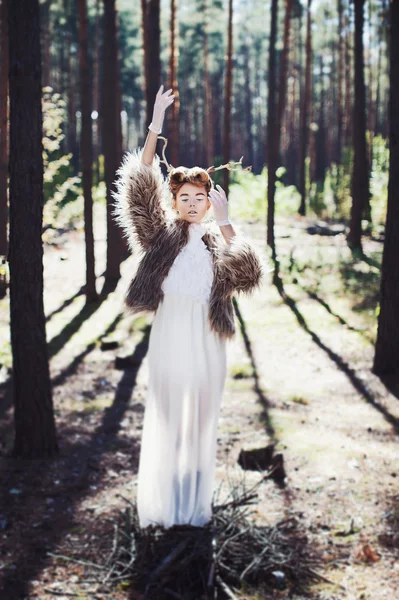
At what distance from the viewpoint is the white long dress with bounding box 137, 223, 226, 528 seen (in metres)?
3.78

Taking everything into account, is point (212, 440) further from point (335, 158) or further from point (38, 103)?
point (335, 158)

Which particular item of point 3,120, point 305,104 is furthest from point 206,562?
point 305,104

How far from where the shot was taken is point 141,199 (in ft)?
12.4

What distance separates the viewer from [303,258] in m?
15.9

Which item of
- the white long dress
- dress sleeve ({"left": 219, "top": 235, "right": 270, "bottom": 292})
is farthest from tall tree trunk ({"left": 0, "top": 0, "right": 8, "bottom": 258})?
dress sleeve ({"left": 219, "top": 235, "right": 270, "bottom": 292})

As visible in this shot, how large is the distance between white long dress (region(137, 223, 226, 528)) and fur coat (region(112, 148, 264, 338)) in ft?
0.18

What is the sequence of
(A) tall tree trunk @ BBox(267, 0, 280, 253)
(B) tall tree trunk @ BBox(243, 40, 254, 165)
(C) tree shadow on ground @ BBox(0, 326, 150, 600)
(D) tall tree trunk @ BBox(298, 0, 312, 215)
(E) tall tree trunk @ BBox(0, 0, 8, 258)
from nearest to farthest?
(C) tree shadow on ground @ BBox(0, 326, 150, 600) < (E) tall tree trunk @ BBox(0, 0, 8, 258) < (A) tall tree trunk @ BBox(267, 0, 280, 253) < (D) tall tree trunk @ BBox(298, 0, 312, 215) < (B) tall tree trunk @ BBox(243, 40, 254, 165)

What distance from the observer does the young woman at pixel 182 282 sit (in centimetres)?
370

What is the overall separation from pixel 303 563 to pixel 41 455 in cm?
279

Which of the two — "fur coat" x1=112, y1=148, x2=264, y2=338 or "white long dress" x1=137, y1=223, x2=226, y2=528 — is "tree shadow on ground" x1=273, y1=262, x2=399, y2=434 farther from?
"fur coat" x1=112, y1=148, x2=264, y2=338

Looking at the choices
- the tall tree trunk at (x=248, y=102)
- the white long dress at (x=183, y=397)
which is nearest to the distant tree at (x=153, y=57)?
the white long dress at (x=183, y=397)

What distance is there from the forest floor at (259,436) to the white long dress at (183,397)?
66 cm

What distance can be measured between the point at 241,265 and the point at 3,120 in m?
9.45

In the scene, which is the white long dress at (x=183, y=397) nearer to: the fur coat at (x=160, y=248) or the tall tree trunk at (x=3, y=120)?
the fur coat at (x=160, y=248)
